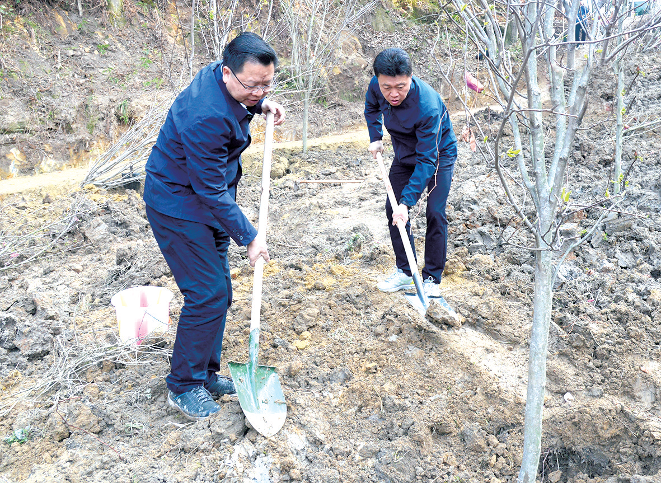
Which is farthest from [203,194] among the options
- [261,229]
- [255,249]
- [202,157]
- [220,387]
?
[220,387]

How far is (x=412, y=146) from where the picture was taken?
142 inches

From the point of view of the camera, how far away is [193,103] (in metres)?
2.40

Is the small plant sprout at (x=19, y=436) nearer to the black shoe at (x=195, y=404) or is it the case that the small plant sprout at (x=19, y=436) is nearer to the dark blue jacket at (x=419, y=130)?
the black shoe at (x=195, y=404)

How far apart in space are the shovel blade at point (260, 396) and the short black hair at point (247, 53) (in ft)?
4.85

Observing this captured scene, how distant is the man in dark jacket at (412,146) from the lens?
3.21 metres

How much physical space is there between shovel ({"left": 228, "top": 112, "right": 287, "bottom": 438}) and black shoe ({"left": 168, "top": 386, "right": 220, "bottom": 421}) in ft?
0.69

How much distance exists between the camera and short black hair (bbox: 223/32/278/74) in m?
2.33

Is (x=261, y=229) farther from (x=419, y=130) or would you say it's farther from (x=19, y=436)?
(x=19, y=436)

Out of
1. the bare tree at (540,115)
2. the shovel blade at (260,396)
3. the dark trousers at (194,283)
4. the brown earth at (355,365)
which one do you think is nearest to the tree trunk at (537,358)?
the bare tree at (540,115)

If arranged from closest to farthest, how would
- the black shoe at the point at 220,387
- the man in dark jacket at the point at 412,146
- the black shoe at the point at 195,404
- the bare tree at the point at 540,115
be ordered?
the bare tree at the point at 540,115
the black shoe at the point at 195,404
the black shoe at the point at 220,387
the man in dark jacket at the point at 412,146

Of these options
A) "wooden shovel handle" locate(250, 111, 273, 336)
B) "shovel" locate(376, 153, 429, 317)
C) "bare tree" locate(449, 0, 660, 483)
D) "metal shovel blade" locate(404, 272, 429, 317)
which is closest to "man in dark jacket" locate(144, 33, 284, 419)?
"wooden shovel handle" locate(250, 111, 273, 336)

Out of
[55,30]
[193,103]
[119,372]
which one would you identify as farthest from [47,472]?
[55,30]

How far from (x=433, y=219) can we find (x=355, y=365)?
1.15m

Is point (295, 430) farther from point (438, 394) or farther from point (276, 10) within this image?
point (276, 10)
